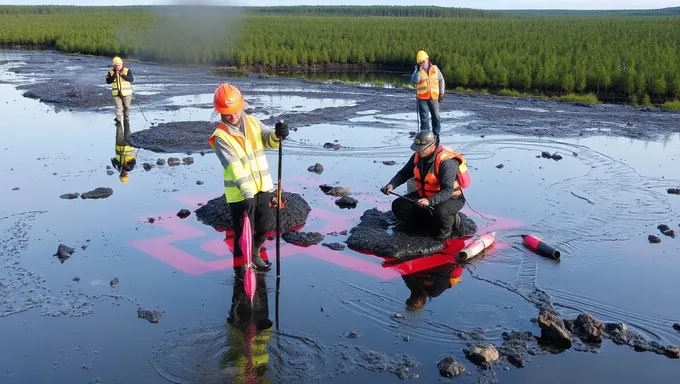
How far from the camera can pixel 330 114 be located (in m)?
16.8

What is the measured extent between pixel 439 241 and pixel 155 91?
16.7 meters

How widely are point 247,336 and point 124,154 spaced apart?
25.0ft

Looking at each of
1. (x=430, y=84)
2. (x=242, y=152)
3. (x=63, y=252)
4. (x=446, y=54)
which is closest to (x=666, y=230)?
(x=242, y=152)

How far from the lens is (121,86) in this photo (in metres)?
14.3

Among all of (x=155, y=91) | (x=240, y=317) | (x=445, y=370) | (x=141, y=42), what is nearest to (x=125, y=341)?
(x=240, y=317)

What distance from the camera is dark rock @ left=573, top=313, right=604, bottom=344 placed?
541cm

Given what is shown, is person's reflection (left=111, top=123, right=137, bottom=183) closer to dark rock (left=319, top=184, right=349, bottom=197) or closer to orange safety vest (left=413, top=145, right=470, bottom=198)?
dark rock (left=319, top=184, right=349, bottom=197)

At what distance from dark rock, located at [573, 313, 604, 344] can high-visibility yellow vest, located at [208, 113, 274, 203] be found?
118 inches

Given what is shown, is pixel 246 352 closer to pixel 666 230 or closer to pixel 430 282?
pixel 430 282

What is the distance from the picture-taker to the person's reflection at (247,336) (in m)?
4.87

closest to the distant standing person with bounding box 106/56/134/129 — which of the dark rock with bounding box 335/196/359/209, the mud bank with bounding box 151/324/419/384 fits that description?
the dark rock with bounding box 335/196/359/209

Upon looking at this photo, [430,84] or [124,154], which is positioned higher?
[430,84]

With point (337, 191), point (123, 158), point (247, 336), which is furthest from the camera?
point (123, 158)

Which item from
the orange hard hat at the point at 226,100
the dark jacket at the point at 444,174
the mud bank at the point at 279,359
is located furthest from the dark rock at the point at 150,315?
the dark jacket at the point at 444,174
